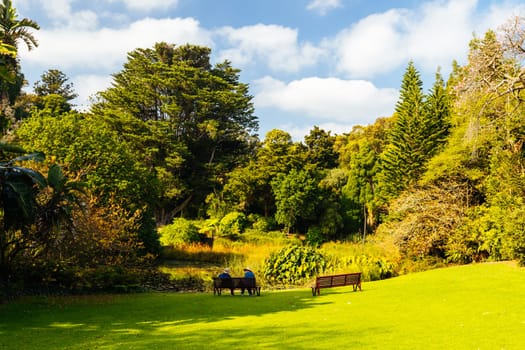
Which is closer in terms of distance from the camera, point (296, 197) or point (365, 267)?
point (365, 267)

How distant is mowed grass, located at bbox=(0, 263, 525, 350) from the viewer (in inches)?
290

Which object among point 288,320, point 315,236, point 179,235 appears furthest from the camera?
point 315,236

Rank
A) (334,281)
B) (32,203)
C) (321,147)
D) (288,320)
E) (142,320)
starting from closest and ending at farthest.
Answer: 1. (288,320)
2. (142,320)
3. (32,203)
4. (334,281)
5. (321,147)

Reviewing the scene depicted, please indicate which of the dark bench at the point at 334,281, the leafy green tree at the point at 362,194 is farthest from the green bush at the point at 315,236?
the dark bench at the point at 334,281

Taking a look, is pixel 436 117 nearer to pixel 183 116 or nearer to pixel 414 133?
pixel 414 133

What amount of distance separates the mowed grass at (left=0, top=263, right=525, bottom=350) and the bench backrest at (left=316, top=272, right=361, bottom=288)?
344mm

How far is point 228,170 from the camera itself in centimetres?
4300

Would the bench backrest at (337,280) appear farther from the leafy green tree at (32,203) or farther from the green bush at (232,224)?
the green bush at (232,224)

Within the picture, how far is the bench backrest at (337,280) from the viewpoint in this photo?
1431 centimetres

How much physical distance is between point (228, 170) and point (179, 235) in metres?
14.4

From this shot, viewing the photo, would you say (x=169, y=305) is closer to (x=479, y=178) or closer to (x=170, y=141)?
(x=479, y=178)

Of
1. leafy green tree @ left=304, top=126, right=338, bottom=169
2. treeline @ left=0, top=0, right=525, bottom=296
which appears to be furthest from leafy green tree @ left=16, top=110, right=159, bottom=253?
leafy green tree @ left=304, top=126, right=338, bottom=169

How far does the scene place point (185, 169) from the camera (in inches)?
1668

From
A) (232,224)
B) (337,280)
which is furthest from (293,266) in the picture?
(232,224)
